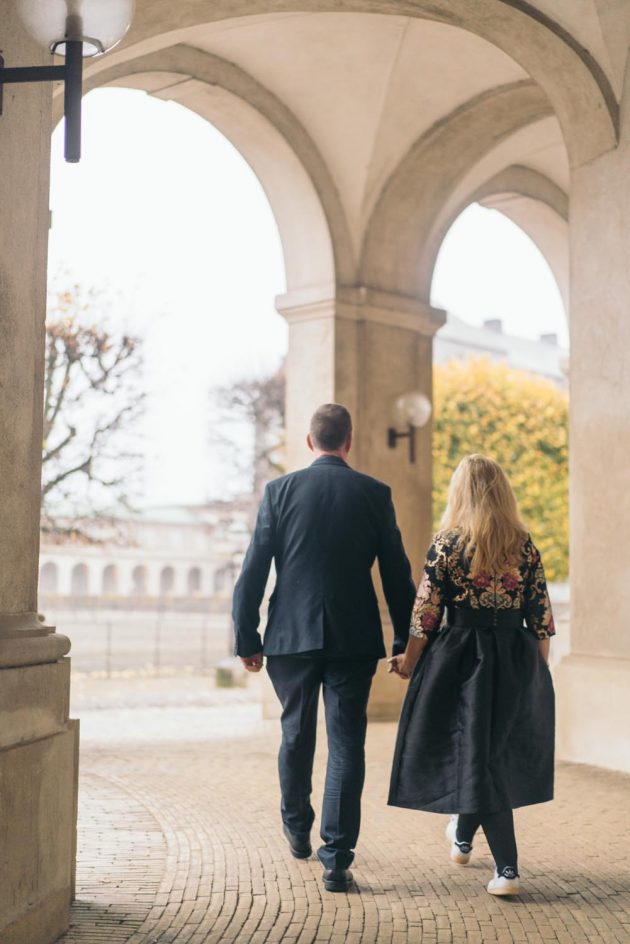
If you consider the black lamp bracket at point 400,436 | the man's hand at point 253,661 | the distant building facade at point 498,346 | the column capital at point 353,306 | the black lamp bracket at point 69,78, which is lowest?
the man's hand at point 253,661

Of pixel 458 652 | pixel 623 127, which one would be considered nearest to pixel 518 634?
pixel 458 652

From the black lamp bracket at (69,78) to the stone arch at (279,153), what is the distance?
612 centimetres

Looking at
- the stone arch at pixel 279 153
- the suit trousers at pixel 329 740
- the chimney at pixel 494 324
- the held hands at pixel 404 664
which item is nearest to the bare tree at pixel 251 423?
the chimney at pixel 494 324

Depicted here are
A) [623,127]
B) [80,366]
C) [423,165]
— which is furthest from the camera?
[80,366]

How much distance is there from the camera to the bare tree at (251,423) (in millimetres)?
42156

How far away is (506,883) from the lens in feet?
15.7

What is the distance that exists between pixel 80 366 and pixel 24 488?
55.2 ft

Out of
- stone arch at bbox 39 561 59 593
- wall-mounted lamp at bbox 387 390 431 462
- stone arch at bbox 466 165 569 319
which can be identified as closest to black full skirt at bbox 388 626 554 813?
wall-mounted lamp at bbox 387 390 431 462

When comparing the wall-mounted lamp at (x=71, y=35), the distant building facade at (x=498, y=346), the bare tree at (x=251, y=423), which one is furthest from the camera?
the distant building facade at (x=498, y=346)

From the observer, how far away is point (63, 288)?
21359mm

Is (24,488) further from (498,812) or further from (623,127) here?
(623,127)

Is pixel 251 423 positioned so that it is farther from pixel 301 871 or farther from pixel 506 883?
pixel 506 883

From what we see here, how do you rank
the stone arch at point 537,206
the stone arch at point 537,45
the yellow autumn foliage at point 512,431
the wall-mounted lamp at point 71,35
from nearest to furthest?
the wall-mounted lamp at point 71,35
the stone arch at point 537,45
the stone arch at point 537,206
the yellow autumn foliage at point 512,431

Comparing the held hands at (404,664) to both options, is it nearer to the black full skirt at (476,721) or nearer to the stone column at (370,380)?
the black full skirt at (476,721)
